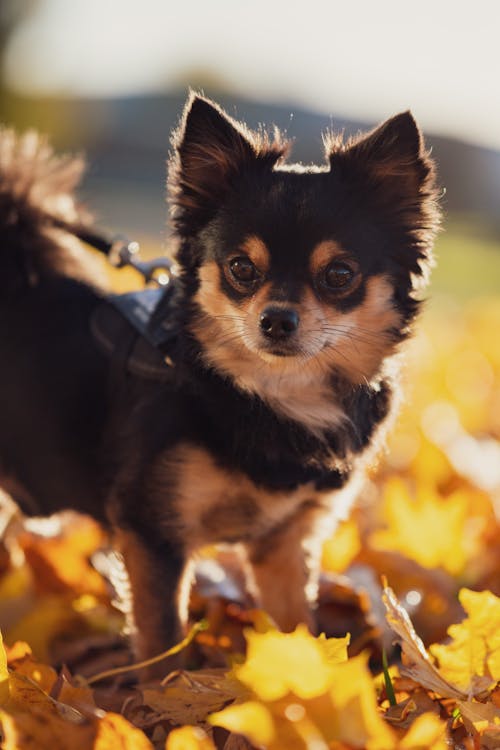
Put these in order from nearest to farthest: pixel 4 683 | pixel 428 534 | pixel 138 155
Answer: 1. pixel 4 683
2. pixel 428 534
3. pixel 138 155

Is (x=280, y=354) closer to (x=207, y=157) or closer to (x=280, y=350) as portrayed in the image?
(x=280, y=350)

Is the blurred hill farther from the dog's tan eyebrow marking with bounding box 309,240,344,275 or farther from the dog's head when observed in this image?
the dog's tan eyebrow marking with bounding box 309,240,344,275

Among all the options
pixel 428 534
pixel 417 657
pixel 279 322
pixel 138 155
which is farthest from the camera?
pixel 138 155

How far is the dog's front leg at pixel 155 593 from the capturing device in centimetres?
269

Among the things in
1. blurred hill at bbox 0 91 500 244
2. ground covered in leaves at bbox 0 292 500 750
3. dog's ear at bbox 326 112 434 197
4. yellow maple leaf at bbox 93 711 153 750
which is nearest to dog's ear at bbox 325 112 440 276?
dog's ear at bbox 326 112 434 197

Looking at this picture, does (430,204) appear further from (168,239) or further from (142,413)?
(142,413)

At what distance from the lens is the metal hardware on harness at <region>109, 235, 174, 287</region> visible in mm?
3209

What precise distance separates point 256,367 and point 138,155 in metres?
23.2

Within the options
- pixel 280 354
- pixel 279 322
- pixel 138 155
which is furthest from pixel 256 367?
pixel 138 155

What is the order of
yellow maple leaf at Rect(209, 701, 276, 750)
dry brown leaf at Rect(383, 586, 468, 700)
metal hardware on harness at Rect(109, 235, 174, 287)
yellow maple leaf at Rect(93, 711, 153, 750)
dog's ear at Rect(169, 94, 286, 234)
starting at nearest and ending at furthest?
1. yellow maple leaf at Rect(209, 701, 276, 750)
2. yellow maple leaf at Rect(93, 711, 153, 750)
3. dry brown leaf at Rect(383, 586, 468, 700)
4. dog's ear at Rect(169, 94, 286, 234)
5. metal hardware on harness at Rect(109, 235, 174, 287)

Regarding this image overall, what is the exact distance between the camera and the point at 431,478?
158 inches

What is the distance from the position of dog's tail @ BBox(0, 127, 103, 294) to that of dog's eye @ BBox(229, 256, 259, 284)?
89cm

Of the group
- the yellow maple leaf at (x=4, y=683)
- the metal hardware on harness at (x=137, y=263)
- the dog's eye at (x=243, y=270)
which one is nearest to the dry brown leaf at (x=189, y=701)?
the yellow maple leaf at (x=4, y=683)

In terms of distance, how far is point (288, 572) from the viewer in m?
3.09
